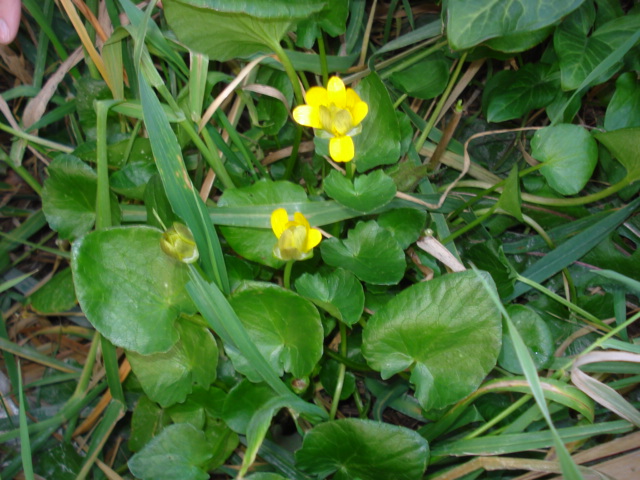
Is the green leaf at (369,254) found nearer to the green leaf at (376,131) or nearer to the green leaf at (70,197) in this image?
the green leaf at (376,131)

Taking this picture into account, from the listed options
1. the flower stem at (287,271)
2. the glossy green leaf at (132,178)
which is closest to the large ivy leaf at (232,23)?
the glossy green leaf at (132,178)

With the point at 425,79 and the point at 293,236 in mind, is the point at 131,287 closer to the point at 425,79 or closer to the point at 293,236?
the point at 293,236

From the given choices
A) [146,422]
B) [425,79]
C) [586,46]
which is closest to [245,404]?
[146,422]

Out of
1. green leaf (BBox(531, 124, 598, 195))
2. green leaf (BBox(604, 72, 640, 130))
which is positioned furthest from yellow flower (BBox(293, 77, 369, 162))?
green leaf (BBox(604, 72, 640, 130))

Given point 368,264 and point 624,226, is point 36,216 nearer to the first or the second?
point 368,264

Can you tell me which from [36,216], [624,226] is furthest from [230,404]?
[624,226]

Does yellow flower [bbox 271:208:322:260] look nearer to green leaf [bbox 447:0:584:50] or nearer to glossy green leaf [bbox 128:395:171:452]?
green leaf [bbox 447:0:584:50]
